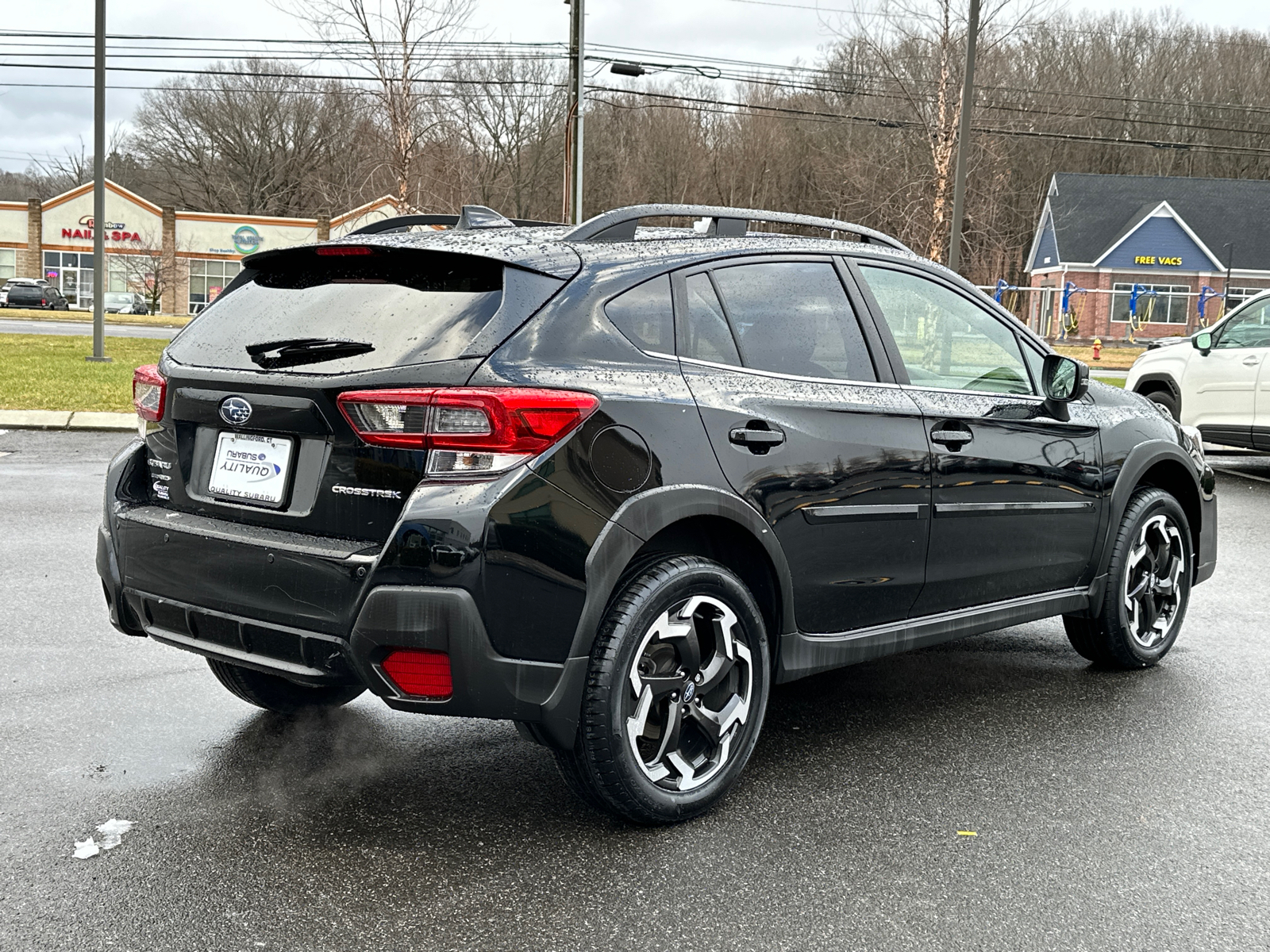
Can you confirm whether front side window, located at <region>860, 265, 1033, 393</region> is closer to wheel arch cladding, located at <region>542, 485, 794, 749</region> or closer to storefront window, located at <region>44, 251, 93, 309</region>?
wheel arch cladding, located at <region>542, 485, 794, 749</region>

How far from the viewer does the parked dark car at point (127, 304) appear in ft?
200

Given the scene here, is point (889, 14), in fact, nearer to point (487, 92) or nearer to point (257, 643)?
point (257, 643)

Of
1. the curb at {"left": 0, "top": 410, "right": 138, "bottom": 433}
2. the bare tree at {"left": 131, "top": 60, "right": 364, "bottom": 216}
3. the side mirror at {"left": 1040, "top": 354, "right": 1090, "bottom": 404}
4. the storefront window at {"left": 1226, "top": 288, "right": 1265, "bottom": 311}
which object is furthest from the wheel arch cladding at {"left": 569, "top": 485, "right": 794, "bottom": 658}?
the bare tree at {"left": 131, "top": 60, "right": 364, "bottom": 216}

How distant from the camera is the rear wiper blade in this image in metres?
3.42

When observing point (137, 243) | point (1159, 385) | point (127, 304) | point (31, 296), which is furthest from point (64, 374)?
point (137, 243)

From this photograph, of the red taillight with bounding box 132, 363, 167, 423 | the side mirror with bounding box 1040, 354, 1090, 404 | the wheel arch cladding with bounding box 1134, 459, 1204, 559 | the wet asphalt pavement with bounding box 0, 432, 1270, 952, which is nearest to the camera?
the wet asphalt pavement with bounding box 0, 432, 1270, 952

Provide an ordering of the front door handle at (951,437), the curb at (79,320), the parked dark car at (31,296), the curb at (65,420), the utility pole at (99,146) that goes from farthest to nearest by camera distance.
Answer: the parked dark car at (31,296) < the curb at (79,320) < the utility pole at (99,146) < the curb at (65,420) < the front door handle at (951,437)

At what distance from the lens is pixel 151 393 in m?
3.89

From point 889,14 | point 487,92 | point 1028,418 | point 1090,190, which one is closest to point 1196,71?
point 1090,190

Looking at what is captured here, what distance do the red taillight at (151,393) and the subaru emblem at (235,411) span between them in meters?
0.35

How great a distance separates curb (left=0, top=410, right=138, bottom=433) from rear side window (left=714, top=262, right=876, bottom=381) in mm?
10048

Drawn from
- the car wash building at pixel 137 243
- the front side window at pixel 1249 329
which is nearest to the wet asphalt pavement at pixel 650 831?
the front side window at pixel 1249 329

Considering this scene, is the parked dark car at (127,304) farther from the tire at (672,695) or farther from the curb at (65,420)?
the tire at (672,695)

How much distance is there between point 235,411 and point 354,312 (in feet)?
1.38
